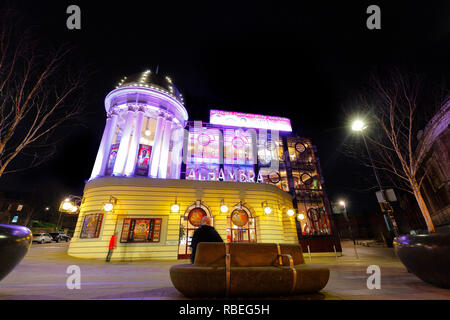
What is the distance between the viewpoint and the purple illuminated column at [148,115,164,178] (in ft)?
59.2

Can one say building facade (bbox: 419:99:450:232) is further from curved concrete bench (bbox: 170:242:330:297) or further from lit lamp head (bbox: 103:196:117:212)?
lit lamp head (bbox: 103:196:117:212)

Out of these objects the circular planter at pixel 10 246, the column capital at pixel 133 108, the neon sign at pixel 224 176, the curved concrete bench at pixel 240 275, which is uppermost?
the column capital at pixel 133 108

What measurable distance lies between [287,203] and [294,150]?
9.00m

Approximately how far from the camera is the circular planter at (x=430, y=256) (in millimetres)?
3834

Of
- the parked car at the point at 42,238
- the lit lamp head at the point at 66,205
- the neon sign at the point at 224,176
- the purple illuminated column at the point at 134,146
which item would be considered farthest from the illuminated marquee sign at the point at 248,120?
the parked car at the point at 42,238

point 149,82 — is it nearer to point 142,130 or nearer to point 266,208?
point 142,130

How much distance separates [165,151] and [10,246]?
1715 cm

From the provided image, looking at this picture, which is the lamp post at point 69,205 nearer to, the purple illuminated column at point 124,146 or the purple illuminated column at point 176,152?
the purple illuminated column at point 124,146

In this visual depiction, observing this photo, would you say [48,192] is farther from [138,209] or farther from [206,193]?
[206,193]

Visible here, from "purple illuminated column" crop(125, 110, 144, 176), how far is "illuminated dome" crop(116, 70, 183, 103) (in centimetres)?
350

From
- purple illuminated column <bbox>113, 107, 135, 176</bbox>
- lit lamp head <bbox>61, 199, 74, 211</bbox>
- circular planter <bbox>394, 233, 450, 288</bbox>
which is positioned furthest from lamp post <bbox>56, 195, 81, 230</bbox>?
circular planter <bbox>394, 233, 450, 288</bbox>

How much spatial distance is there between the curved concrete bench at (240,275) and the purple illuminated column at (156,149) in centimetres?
1588

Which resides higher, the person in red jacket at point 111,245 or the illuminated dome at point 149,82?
the illuminated dome at point 149,82
